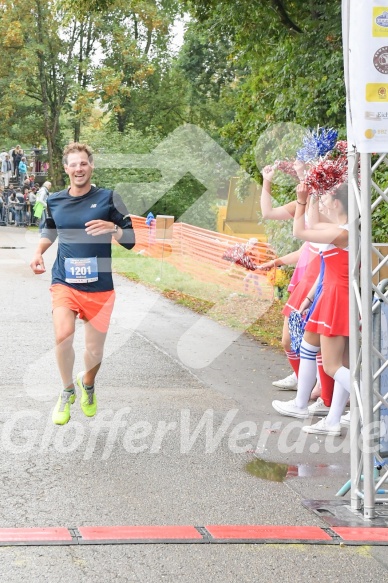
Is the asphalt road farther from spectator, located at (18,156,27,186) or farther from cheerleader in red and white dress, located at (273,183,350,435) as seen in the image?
spectator, located at (18,156,27,186)

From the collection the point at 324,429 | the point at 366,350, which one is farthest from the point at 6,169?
the point at 366,350

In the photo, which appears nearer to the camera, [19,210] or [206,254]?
[206,254]

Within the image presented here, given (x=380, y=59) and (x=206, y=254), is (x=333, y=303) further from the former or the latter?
(x=206, y=254)

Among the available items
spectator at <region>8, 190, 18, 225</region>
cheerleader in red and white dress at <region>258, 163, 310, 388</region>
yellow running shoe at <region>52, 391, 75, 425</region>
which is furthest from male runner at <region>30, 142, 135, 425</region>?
spectator at <region>8, 190, 18, 225</region>

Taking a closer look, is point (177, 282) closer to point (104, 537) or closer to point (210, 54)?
point (104, 537)

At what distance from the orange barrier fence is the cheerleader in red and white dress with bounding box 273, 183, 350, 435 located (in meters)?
8.54

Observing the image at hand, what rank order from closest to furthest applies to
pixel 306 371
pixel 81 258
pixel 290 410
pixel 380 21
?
pixel 380 21 → pixel 81 258 → pixel 306 371 → pixel 290 410

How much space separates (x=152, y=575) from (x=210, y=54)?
47777 millimetres

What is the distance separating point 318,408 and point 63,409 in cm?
233

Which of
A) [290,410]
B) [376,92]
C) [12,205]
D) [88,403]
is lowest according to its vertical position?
[12,205]

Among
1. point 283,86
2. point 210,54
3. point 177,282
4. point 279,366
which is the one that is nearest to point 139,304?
point 177,282

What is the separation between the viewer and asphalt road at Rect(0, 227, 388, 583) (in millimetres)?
5016

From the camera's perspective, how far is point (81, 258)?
7504 mm

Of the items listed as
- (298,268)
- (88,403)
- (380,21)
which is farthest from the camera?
(298,268)
